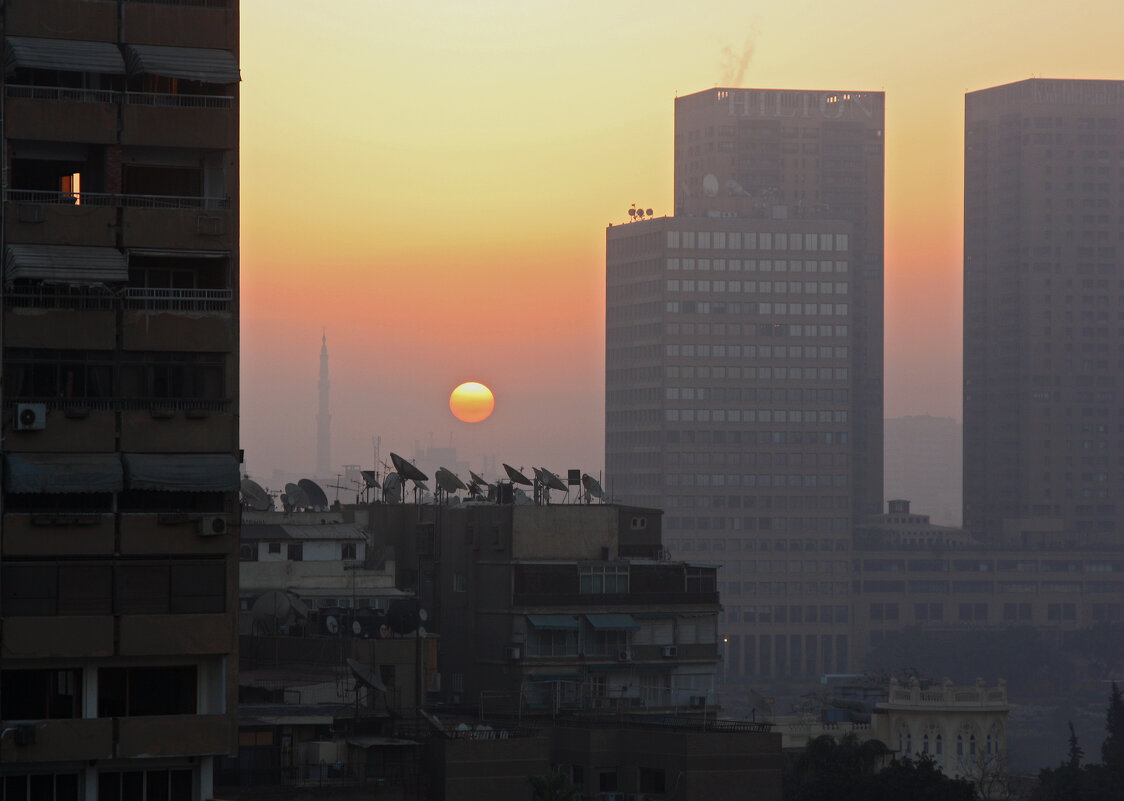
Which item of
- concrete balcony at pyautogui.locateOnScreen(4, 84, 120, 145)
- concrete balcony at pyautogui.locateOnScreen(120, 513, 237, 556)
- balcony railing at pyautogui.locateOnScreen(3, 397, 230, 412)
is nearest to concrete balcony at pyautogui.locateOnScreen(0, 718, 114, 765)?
concrete balcony at pyautogui.locateOnScreen(120, 513, 237, 556)

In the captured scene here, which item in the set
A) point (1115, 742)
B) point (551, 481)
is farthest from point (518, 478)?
point (1115, 742)

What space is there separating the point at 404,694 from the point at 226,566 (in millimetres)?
43973

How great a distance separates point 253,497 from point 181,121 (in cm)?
5229

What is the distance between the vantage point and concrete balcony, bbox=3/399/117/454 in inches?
1543

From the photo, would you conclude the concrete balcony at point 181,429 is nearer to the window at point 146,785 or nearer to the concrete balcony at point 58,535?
the concrete balcony at point 58,535

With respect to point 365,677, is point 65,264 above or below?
above

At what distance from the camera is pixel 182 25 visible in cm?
4047

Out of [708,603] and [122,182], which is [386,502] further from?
[122,182]

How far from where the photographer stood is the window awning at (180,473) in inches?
1547

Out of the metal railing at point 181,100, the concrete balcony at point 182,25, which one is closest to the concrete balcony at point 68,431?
the metal railing at point 181,100

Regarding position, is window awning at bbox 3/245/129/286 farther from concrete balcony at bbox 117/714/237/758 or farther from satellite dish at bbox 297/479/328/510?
satellite dish at bbox 297/479/328/510

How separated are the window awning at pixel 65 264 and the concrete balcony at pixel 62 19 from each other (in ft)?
14.4

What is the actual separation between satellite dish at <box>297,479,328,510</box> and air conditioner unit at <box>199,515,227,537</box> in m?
67.6

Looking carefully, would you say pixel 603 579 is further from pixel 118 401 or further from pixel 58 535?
pixel 58 535
